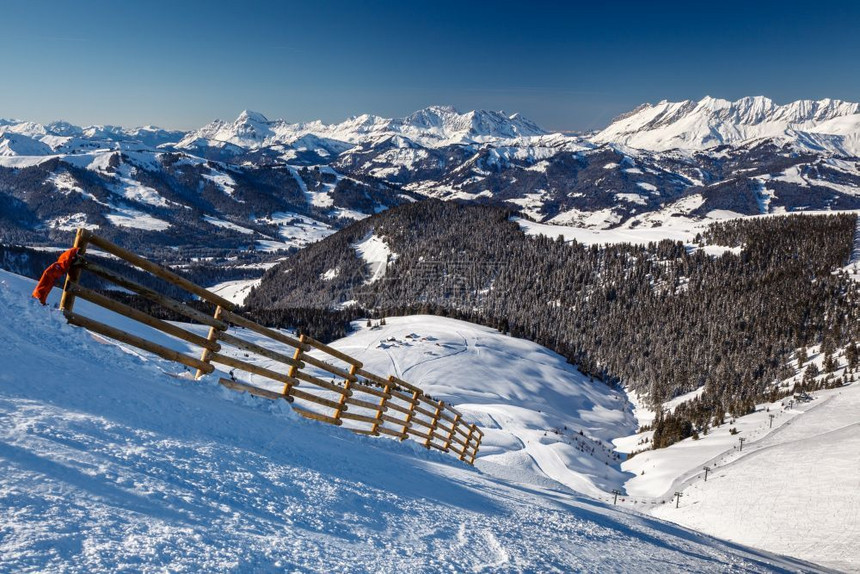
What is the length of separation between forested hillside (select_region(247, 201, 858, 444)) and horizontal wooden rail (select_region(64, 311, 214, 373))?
5129 cm

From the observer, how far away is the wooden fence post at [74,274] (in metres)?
6.29

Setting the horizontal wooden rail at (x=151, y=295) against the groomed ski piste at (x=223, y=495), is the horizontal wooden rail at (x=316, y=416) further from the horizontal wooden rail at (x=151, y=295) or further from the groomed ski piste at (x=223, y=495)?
the horizontal wooden rail at (x=151, y=295)

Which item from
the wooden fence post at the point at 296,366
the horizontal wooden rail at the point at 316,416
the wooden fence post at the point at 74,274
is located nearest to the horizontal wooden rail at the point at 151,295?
the wooden fence post at the point at 74,274

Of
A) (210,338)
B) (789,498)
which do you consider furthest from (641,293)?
(210,338)

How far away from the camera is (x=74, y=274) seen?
6.58 meters

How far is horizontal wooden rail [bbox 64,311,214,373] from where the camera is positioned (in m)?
7.13

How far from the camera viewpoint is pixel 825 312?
93062 mm

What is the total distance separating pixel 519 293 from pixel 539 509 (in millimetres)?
141613

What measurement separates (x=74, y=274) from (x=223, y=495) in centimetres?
394

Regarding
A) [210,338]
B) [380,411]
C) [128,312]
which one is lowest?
[380,411]

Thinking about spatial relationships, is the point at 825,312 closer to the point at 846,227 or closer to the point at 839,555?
the point at 846,227

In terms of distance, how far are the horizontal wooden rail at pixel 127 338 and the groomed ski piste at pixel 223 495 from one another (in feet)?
0.82

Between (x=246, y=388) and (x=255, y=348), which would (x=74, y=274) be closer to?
(x=255, y=348)

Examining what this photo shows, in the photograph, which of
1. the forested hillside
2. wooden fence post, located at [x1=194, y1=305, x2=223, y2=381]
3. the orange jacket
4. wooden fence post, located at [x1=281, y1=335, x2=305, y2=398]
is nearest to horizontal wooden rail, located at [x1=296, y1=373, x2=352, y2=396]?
wooden fence post, located at [x1=281, y1=335, x2=305, y2=398]
